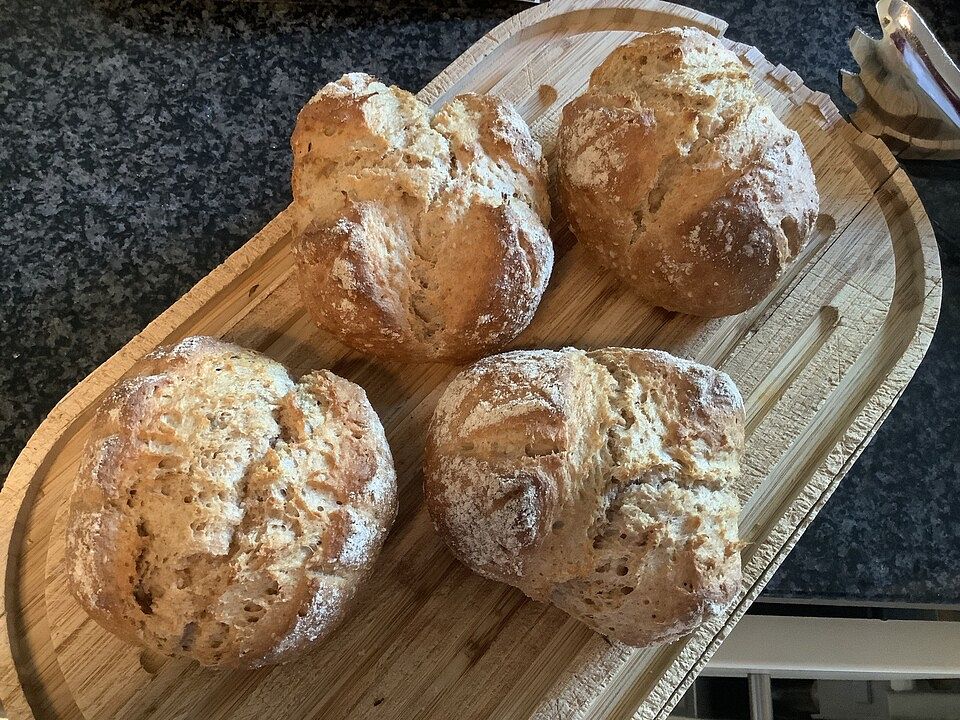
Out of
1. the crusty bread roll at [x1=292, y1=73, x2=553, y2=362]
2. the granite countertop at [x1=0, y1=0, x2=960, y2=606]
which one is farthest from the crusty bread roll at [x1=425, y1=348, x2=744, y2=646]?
the granite countertop at [x1=0, y1=0, x2=960, y2=606]

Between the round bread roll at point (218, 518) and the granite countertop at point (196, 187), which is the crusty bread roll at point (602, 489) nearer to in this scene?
the round bread roll at point (218, 518)

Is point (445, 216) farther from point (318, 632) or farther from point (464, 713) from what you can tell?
point (464, 713)

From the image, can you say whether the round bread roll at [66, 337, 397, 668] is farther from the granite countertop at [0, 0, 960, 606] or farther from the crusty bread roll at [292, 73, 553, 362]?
the granite countertop at [0, 0, 960, 606]

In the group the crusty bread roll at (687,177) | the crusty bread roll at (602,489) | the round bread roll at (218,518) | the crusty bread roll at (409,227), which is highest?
the crusty bread roll at (687,177)

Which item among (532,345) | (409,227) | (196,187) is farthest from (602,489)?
(196,187)

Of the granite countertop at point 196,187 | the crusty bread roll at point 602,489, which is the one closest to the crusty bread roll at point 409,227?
the crusty bread roll at point 602,489

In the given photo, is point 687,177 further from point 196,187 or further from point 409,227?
point 196,187

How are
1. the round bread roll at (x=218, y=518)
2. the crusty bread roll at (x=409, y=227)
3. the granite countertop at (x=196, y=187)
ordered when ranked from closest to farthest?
the round bread roll at (x=218, y=518) → the crusty bread roll at (x=409, y=227) → the granite countertop at (x=196, y=187)
